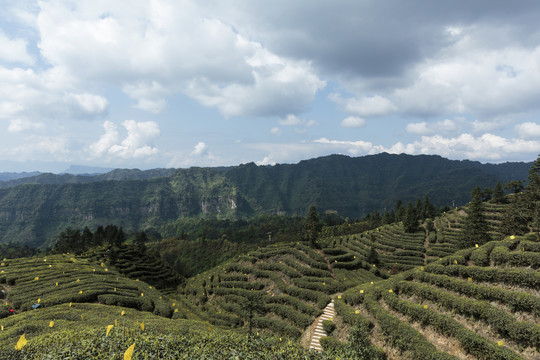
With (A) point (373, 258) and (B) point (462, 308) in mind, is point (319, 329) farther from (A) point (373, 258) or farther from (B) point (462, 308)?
(A) point (373, 258)

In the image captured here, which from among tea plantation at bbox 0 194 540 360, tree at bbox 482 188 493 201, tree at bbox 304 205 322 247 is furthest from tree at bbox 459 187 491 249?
tree at bbox 482 188 493 201

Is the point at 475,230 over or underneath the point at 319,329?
over

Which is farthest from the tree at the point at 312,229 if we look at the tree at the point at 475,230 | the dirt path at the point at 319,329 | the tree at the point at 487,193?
the tree at the point at 487,193

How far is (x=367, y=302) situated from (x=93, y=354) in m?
25.2

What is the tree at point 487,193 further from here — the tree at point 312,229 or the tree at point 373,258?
the tree at point 312,229

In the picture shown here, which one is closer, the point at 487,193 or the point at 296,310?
the point at 296,310

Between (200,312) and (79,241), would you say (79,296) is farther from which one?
(79,241)

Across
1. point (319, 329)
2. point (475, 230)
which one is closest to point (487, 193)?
point (475, 230)

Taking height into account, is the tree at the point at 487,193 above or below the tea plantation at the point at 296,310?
above

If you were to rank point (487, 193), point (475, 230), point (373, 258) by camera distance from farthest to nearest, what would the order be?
1. point (487, 193)
2. point (373, 258)
3. point (475, 230)

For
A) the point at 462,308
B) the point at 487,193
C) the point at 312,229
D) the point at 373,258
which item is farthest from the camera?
the point at 487,193

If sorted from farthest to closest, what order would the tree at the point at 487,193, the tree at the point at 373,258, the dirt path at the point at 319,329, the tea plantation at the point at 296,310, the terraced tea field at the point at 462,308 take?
1. the tree at the point at 487,193
2. the tree at the point at 373,258
3. the dirt path at the point at 319,329
4. the terraced tea field at the point at 462,308
5. the tea plantation at the point at 296,310

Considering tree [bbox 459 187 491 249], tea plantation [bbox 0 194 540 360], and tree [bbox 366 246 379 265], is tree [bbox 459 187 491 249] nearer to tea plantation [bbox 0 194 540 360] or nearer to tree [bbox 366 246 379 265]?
tree [bbox 366 246 379 265]

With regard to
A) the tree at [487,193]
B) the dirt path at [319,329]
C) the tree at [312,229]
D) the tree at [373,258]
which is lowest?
the tree at [373,258]
